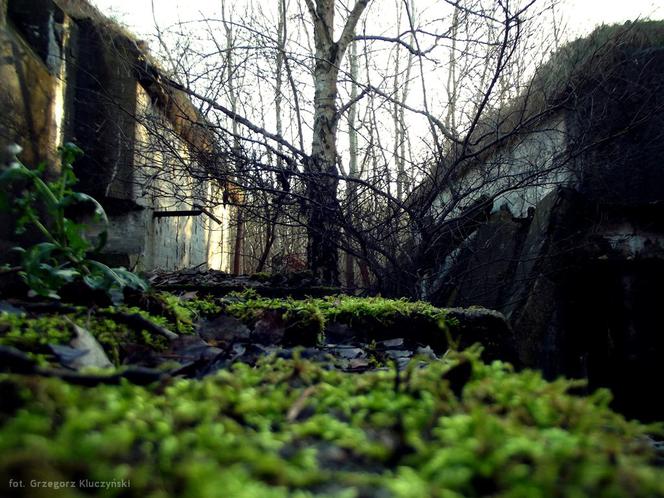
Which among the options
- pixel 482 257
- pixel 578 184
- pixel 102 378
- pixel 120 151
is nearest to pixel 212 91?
pixel 120 151

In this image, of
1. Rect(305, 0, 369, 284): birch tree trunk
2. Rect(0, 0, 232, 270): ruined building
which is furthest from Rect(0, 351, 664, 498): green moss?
Rect(305, 0, 369, 284): birch tree trunk

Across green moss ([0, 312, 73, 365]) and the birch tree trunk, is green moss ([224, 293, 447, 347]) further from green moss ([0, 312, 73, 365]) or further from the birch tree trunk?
the birch tree trunk

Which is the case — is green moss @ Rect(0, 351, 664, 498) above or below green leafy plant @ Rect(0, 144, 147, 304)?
below

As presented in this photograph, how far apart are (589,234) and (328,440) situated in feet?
16.7

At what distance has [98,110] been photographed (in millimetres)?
5070

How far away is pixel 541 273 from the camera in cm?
485

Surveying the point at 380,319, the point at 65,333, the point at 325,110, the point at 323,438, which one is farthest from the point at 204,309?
the point at 325,110

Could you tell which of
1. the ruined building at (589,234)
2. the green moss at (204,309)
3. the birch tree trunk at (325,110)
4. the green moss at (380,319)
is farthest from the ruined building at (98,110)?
the ruined building at (589,234)

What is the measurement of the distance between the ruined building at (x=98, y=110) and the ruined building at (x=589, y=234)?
319cm

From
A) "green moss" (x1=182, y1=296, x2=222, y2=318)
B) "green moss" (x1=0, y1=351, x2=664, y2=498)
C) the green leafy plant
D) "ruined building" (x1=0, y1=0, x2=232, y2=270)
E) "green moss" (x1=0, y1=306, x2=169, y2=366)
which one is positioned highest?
"ruined building" (x1=0, y1=0, x2=232, y2=270)

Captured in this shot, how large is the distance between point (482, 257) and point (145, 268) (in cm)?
430

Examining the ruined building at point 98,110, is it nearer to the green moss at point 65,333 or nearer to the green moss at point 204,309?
the green moss at point 204,309

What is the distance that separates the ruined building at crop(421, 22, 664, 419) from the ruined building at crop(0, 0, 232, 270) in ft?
10.5

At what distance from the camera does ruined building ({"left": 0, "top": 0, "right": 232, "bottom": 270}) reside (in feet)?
10.8
